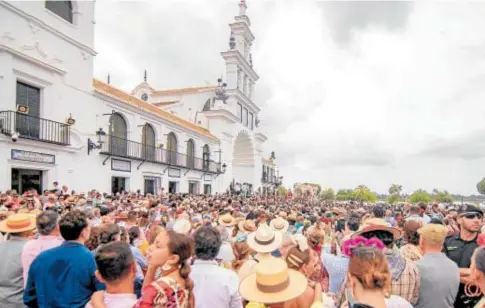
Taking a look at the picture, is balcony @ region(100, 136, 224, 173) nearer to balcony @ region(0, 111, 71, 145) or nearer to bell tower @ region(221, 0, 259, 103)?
balcony @ region(0, 111, 71, 145)

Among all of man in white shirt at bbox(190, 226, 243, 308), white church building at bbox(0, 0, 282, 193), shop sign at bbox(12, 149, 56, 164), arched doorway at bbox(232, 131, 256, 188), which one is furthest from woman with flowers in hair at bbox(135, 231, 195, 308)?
arched doorway at bbox(232, 131, 256, 188)

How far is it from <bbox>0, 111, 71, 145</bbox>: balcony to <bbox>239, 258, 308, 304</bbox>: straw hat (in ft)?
42.3

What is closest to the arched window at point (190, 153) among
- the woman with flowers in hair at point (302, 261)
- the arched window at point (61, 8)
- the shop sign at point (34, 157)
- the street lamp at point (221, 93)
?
the street lamp at point (221, 93)

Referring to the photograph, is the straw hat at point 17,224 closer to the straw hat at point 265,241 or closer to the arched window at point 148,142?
the straw hat at point 265,241

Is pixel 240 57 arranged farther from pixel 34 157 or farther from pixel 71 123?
pixel 34 157

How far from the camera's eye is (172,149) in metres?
27.2

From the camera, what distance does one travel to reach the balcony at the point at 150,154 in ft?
63.4

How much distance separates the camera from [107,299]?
2.54m

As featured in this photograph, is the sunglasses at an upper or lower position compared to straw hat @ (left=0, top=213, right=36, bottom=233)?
upper

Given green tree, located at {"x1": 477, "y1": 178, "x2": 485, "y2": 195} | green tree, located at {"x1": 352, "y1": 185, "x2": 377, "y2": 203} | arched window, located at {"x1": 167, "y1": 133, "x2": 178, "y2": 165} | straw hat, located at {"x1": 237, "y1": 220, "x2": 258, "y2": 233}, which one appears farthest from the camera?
green tree, located at {"x1": 477, "y1": 178, "x2": 485, "y2": 195}

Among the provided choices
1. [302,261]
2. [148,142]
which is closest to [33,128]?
[148,142]

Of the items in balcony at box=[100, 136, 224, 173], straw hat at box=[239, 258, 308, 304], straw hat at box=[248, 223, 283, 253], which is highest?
balcony at box=[100, 136, 224, 173]

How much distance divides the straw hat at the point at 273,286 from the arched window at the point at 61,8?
16970mm

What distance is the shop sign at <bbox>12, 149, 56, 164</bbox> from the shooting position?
1297 centimetres
